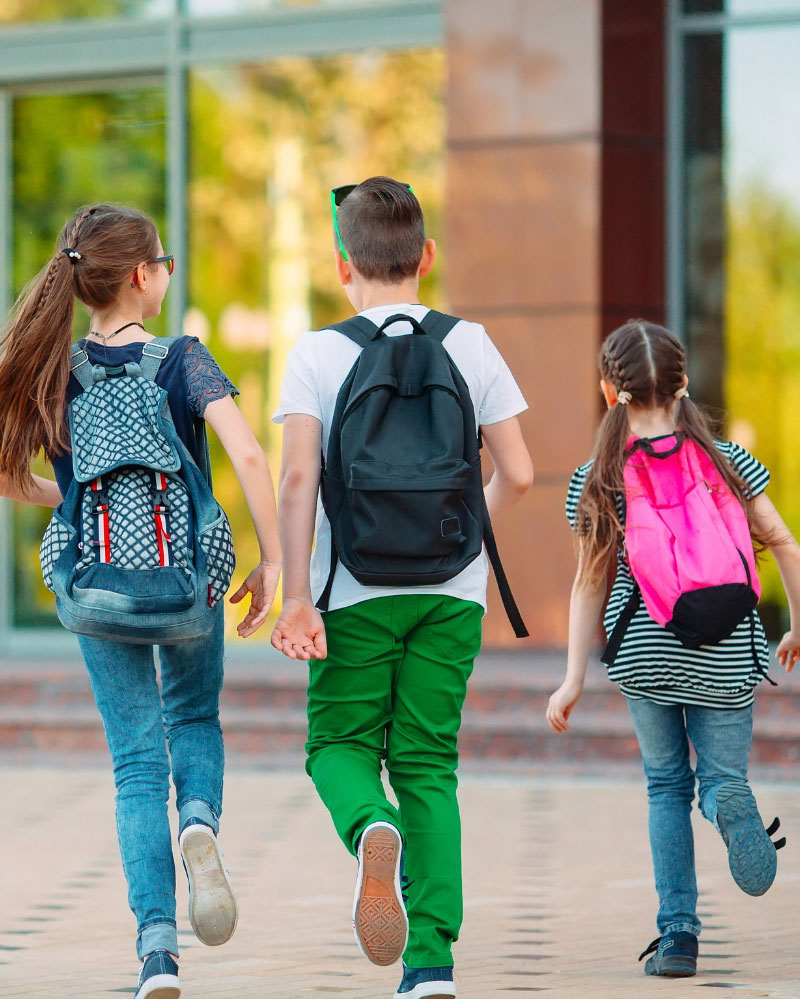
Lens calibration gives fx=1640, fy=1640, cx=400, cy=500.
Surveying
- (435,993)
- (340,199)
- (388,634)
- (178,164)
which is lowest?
(435,993)

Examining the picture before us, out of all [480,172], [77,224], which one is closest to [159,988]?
[77,224]

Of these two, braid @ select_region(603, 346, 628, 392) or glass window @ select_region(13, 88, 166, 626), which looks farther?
glass window @ select_region(13, 88, 166, 626)

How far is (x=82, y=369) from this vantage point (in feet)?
12.3

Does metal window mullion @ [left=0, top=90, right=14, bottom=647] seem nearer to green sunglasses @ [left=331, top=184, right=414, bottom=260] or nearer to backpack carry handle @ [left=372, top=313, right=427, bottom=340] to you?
green sunglasses @ [left=331, top=184, right=414, bottom=260]

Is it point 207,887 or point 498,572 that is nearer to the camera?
point 207,887

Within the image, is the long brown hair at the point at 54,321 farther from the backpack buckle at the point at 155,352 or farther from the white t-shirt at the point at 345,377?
the white t-shirt at the point at 345,377

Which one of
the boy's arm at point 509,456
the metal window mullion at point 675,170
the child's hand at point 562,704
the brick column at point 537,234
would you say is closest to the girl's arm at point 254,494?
the boy's arm at point 509,456

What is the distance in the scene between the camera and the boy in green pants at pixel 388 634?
3.53m

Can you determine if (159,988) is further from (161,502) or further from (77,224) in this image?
(77,224)

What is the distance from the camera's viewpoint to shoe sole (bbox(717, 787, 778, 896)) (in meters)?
3.81

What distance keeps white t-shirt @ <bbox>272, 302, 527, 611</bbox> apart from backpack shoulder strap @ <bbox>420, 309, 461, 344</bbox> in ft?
0.05

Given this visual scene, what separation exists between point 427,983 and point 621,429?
4.84ft

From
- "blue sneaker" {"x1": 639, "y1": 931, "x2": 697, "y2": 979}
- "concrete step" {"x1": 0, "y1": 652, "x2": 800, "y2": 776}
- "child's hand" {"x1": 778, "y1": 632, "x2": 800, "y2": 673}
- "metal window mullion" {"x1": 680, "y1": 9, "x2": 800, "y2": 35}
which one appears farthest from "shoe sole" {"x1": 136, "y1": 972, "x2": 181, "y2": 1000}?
"metal window mullion" {"x1": 680, "y1": 9, "x2": 800, "y2": 35}

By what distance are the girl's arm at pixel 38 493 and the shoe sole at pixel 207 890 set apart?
3.00 ft
